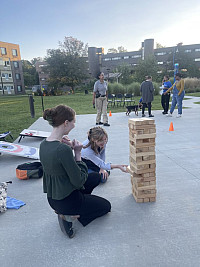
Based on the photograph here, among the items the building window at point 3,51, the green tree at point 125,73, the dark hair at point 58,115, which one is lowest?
the dark hair at point 58,115

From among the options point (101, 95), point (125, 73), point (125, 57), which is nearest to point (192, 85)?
point (125, 73)

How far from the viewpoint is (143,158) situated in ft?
8.82

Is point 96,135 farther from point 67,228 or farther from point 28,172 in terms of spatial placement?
point 28,172

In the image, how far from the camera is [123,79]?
123 ft

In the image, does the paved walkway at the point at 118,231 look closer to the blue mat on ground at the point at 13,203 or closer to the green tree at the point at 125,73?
the blue mat on ground at the point at 13,203

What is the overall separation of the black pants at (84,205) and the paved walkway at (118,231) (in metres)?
0.12

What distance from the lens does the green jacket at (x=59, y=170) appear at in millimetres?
1899

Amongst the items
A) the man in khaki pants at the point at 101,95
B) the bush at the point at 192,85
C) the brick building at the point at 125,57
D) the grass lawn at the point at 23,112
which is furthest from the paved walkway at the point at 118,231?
the brick building at the point at 125,57

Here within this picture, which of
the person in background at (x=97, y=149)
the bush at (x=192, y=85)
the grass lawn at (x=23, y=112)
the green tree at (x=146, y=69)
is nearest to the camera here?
the person in background at (x=97, y=149)

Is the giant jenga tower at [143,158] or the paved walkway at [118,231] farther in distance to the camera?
the giant jenga tower at [143,158]

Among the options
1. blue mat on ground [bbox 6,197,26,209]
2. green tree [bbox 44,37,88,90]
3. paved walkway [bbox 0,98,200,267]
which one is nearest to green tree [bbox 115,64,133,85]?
green tree [bbox 44,37,88,90]

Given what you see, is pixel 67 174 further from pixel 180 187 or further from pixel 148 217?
pixel 180 187

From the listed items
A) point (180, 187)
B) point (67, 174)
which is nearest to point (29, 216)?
point (67, 174)

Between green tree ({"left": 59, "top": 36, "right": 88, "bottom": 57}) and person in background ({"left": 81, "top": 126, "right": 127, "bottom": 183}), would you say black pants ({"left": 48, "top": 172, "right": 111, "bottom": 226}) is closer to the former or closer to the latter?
person in background ({"left": 81, "top": 126, "right": 127, "bottom": 183})
